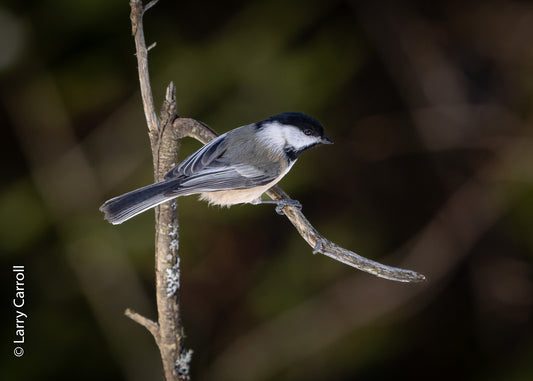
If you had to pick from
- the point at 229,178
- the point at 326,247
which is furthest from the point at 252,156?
the point at 326,247

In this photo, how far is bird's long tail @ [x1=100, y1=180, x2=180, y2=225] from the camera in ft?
2.92

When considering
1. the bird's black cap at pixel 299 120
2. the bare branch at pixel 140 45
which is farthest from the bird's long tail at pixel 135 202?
the bird's black cap at pixel 299 120

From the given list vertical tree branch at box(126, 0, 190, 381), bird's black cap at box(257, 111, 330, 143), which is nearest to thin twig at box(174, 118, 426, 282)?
vertical tree branch at box(126, 0, 190, 381)

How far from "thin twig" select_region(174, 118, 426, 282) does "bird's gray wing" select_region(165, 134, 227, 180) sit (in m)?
0.03

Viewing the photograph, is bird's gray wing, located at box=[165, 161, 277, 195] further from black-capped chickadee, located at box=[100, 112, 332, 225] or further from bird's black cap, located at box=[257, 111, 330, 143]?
bird's black cap, located at box=[257, 111, 330, 143]

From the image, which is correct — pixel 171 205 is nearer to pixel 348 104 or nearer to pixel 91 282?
pixel 91 282

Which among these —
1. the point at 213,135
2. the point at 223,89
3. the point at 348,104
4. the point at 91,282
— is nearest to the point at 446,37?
the point at 348,104

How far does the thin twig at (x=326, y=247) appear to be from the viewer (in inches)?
33.2

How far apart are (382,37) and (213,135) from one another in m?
1.01

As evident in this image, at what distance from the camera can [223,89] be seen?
1601mm

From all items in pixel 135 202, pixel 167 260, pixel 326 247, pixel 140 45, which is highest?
pixel 140 45

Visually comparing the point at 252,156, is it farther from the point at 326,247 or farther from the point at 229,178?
the point at 326,247

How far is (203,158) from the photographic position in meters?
1.08

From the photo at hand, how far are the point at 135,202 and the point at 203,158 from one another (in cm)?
22
